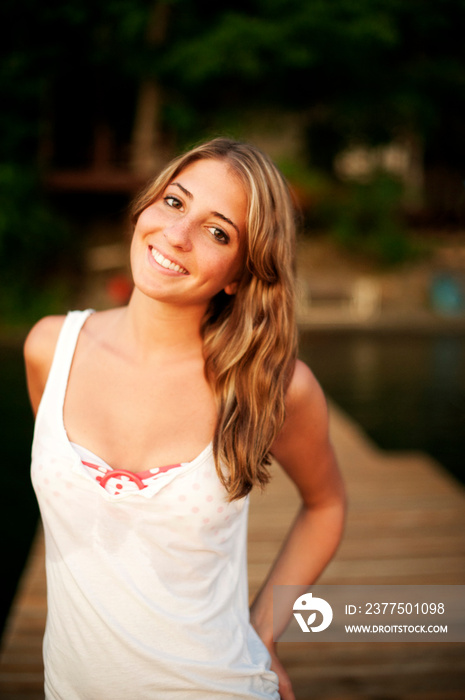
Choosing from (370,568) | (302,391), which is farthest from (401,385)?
(302,391)

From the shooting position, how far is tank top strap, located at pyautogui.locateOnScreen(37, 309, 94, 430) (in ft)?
4.45

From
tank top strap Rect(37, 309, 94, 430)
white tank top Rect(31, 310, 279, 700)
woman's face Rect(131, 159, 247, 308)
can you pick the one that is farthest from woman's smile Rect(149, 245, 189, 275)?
white tank top Rect(31, 310, 279, 700)

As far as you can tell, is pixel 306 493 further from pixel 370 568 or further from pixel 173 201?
pixel 370 568

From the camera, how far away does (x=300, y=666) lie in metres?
2.64

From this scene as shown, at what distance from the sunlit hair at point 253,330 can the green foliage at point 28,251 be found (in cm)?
1117

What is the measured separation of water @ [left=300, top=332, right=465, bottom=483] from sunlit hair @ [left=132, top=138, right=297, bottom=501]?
458 cm

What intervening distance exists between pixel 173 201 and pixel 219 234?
5.2 inches

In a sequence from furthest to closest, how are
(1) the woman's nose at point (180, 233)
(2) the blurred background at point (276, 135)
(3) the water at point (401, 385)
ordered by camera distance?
(2) the blurred background at point (276, 135), (3) the water at point (401, 385), (1) the woman's nose at point (180, 233)

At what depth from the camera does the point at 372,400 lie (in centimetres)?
802

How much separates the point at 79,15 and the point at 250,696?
14.3 m

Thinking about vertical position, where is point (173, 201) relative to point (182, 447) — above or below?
above

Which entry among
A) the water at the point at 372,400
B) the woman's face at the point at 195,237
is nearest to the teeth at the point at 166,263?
the woman's face at the point at 195,237

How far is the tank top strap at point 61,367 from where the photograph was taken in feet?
4.45

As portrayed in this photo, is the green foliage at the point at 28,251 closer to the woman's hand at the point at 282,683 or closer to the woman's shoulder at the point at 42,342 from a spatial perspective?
the woman's shoulder at the point at 42,342
